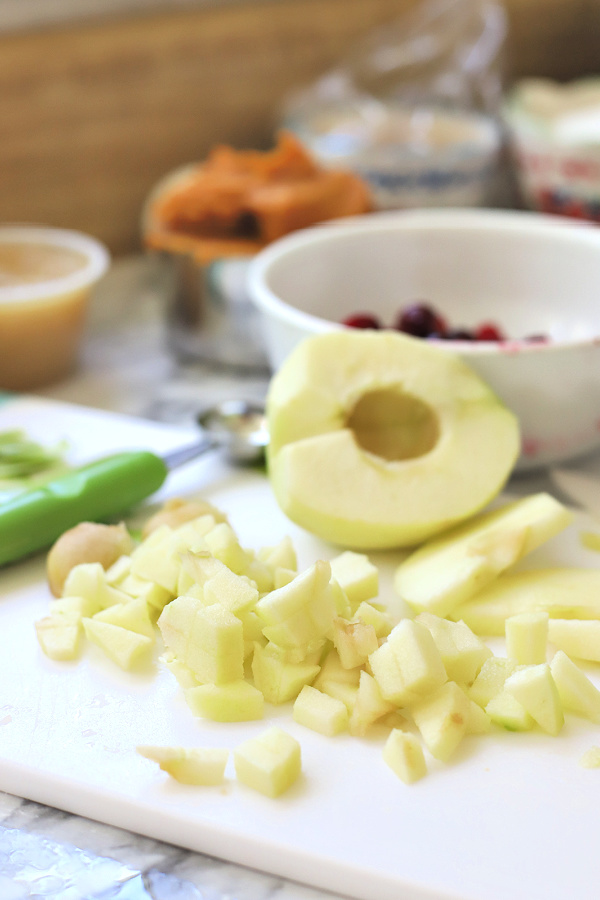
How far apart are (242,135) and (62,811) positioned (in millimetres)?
1415

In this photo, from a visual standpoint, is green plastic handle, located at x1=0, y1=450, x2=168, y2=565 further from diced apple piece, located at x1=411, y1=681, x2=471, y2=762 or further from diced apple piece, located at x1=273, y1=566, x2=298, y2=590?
diced apple piece, located at x1=411, y1=681, x2=471, y2=762

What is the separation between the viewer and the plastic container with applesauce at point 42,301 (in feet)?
3.66

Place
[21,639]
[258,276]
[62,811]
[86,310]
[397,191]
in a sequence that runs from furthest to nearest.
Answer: [397,191] → [86,310] → [258,276] → [21,639] → [62,811]

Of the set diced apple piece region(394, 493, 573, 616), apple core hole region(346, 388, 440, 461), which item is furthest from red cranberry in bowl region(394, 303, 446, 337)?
diced apple piece region(394, 493, 573, 616)

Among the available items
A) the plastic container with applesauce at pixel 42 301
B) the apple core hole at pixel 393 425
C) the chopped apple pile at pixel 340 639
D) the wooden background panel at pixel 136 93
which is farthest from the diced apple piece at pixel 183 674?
the wooden background panel at pixel 136 93

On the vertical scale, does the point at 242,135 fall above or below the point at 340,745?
above

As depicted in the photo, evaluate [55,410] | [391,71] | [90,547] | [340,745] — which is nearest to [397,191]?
[391,71]

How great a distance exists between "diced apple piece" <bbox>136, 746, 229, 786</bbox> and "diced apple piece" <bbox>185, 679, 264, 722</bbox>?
49mm

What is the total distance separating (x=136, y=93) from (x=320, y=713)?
124 cm

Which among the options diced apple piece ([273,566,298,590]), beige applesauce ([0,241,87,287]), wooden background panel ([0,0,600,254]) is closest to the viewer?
diced apple piece ([273,566,298,590])

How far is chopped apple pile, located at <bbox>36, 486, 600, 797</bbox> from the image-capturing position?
60 cm

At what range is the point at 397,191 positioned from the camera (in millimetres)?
1471

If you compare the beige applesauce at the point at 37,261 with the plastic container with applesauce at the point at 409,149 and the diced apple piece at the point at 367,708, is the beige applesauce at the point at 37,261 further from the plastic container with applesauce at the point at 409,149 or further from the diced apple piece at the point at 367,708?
the diced apple piece at the point at 367,708

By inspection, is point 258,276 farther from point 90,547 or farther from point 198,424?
point 90,547
